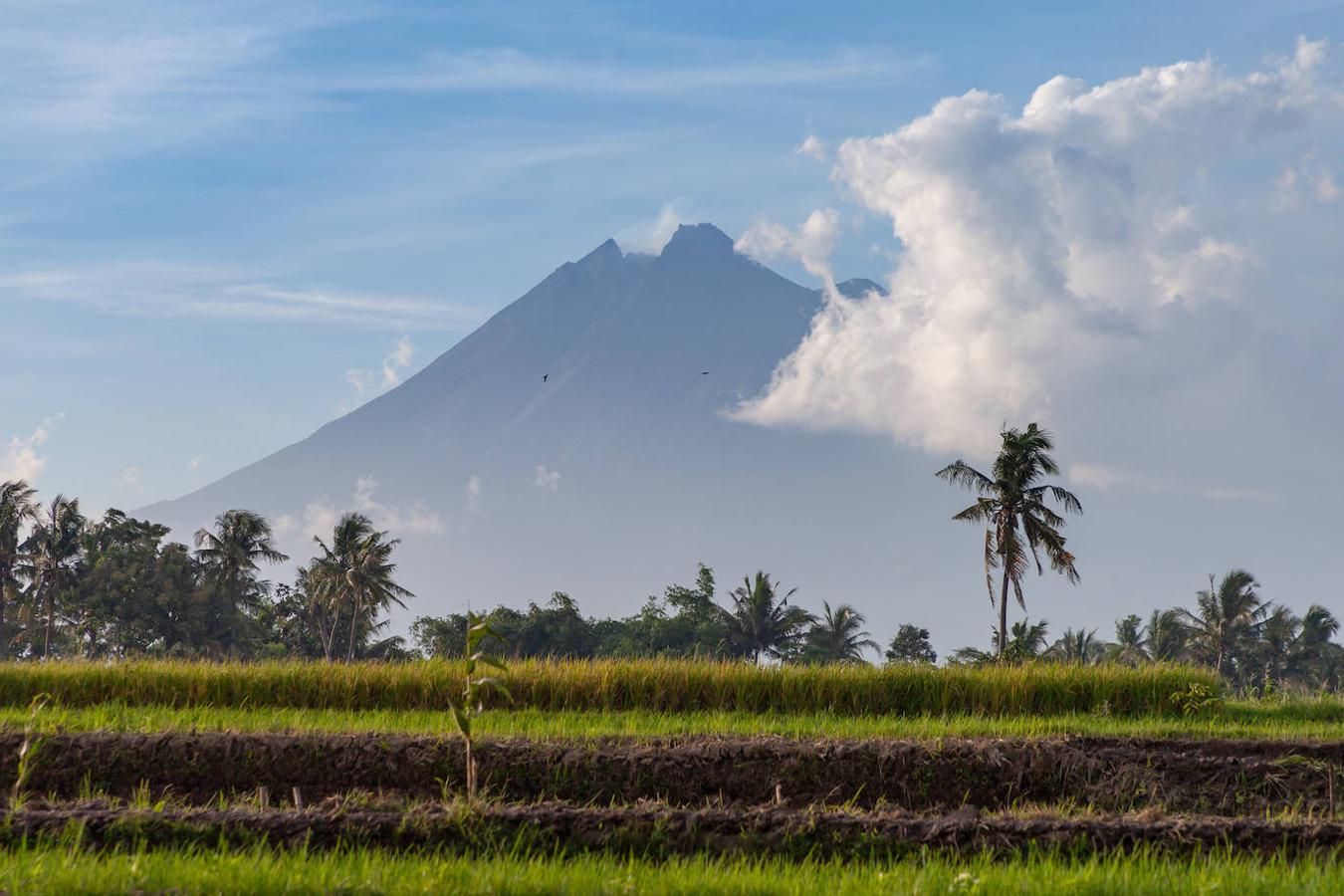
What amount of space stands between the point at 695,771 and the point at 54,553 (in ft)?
214

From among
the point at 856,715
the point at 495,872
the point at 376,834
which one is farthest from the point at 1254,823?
the point at 856,715

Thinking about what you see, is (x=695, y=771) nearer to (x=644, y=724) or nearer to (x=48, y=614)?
(x=644, y=724)

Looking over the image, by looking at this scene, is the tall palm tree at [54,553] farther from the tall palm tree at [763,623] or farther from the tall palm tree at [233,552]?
the tall palm tree at [763,623]

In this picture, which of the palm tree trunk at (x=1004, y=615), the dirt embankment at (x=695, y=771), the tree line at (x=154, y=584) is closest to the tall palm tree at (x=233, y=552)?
the tree line at (x=154, y=584)

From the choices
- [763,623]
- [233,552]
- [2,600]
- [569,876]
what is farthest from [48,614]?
[569,876]

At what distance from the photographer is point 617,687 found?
20203mm

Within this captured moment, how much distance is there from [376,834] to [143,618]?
204ft

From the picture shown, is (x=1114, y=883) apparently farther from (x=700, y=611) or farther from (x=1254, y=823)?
(x=700, y=611)

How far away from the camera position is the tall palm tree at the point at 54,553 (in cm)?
6731

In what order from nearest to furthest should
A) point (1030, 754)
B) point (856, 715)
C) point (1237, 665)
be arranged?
point (1030, 754), point (856, 715), point (1237, 665)

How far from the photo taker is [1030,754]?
13891mm

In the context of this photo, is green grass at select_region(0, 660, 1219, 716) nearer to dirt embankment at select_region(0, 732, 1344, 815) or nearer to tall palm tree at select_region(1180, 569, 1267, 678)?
dirt embankment at select_region(0, 732, 1344, 815)

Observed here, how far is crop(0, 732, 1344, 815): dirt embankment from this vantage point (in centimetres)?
1285

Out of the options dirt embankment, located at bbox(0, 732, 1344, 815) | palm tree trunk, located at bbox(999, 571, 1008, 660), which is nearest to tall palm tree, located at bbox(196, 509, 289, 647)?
palm tree trunk, located at bbox(999, 571, 1008, 660)
